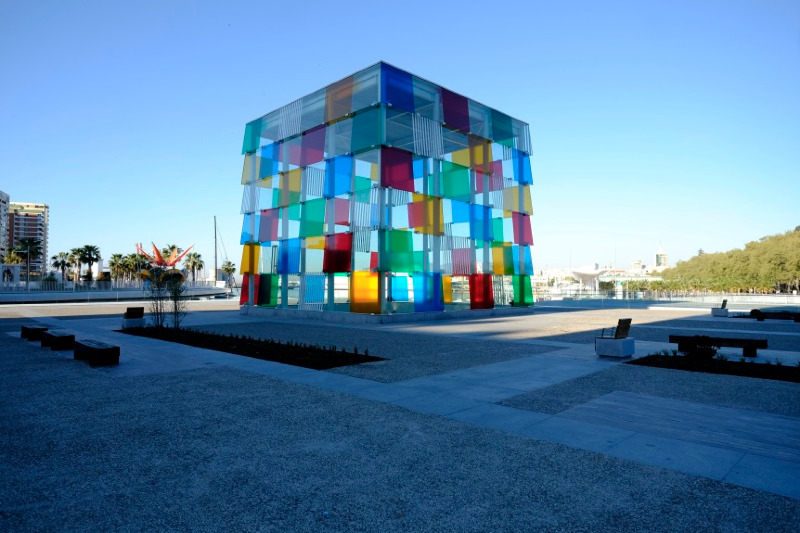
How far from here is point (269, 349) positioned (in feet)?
47.4

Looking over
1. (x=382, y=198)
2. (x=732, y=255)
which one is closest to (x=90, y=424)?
(x=382, y=198)

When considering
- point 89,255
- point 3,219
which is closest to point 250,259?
point 89,255

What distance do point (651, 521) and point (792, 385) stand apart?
7667 mm

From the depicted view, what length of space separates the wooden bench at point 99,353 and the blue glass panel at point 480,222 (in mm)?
22867

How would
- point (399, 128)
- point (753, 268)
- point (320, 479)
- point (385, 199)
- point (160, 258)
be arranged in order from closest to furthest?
1. point (320, 479)
2. point (385, 199)
3. point (399, 128)
4. point (753, 268)
5. point (160, 258)

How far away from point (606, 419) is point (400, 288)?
90.8ft

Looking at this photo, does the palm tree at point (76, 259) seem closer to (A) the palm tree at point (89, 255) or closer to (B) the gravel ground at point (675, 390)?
(A) the palm tree at point (89, 255)

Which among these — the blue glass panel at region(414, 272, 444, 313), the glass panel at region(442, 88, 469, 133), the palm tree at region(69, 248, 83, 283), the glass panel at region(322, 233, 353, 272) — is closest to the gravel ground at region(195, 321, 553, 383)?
the blue glass panel at region(414, 272, 444, 313)

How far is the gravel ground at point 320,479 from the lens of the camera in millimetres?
4070

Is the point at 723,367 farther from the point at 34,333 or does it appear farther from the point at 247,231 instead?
the point at 247,231

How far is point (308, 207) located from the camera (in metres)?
30.5

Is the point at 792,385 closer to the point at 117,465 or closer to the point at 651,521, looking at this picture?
the point at 651,521

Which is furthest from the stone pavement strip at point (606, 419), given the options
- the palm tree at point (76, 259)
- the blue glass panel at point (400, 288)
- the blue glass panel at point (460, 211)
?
the palm tree at point (76, 259)

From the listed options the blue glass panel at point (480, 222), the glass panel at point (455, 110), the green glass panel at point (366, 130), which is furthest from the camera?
the blue glass panel at point (480, 222)
